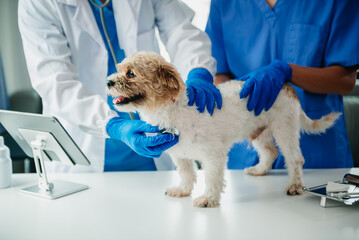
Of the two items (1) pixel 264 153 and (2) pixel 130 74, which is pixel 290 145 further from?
(2) pixel 130 74

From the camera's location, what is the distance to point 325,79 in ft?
5.19

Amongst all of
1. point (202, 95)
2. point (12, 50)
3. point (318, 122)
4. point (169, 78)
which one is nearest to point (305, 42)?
point (318, 122)

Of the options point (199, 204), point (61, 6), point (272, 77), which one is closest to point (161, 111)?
point (199, 204)

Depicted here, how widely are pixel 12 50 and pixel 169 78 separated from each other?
210 centimetres

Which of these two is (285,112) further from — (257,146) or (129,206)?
(129,206)

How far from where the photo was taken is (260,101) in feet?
4.26

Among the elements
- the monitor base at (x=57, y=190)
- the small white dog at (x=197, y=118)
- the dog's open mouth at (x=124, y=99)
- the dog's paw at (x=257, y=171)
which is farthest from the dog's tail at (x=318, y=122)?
the monitor base at (x=57, y=190)

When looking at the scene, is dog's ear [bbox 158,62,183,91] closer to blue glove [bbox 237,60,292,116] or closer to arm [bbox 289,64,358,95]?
blue glove [bbox 237,60,292,116]

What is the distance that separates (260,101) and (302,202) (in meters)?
0.43

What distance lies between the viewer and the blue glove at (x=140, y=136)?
109 centimetres

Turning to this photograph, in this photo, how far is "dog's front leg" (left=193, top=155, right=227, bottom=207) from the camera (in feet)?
3.72

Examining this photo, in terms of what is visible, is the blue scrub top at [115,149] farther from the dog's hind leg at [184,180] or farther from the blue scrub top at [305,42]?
the blue scrub top at [305,42]

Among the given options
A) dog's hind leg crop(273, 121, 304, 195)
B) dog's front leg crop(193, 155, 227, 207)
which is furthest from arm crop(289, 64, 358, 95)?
dog's front leg crop(193, 155, 227, 207)

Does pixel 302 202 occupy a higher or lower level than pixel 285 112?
lower
